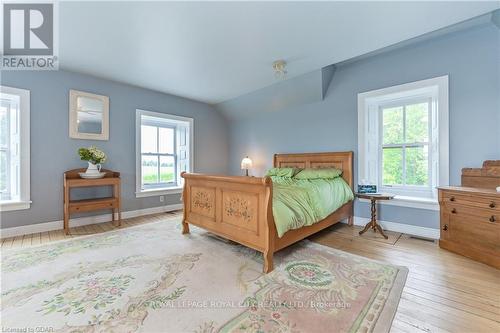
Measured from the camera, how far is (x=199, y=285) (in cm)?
181

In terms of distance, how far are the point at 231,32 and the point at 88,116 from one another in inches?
112

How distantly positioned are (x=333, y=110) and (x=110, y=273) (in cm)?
388

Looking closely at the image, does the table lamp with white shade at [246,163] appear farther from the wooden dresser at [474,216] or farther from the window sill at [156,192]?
the wooden dresser at [474,216]

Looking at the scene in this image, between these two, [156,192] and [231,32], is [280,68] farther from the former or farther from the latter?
[156,192]

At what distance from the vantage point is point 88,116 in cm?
362

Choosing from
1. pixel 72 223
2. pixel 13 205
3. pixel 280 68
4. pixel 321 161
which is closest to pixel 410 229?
pixel 321 161

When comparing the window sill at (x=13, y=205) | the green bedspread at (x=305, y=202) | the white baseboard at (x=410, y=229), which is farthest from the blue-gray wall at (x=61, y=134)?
the white baseboard at (x=410, y=229)

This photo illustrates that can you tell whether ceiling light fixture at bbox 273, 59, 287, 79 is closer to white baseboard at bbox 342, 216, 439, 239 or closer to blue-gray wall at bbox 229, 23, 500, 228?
blue-gray wall at bbox 229, 23, 500, 228

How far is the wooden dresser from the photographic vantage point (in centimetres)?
211

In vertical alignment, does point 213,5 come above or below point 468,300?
above

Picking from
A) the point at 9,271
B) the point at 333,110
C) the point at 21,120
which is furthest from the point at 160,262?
the point at 333,110

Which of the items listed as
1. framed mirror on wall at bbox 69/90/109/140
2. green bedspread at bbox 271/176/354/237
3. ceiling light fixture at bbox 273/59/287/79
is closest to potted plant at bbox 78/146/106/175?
framed mirror on wall at bbox 69/90/109/140

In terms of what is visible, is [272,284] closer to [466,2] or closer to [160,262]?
[160,262]

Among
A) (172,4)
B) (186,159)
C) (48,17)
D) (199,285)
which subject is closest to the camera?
(199,285)
